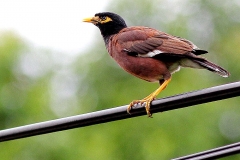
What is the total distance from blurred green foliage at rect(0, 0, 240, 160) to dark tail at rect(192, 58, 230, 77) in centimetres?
856

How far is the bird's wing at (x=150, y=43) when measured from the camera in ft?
18.2

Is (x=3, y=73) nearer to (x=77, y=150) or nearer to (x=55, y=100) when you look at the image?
(x=55, y=100)

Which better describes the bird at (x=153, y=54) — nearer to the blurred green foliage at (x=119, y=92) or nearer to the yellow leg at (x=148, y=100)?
the yellow leg at (x=148, y=100)

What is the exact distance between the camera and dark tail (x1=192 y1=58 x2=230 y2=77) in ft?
16.6

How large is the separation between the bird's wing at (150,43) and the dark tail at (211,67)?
0.19 meters

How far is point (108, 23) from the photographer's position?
21.7ft

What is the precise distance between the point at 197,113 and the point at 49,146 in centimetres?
402

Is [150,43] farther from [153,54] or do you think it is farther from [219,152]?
[219,152]

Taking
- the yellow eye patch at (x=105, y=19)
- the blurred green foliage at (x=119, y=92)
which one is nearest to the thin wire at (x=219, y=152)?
the yellow eye patch at (x=105, y=19)

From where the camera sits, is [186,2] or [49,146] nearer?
[49,146]

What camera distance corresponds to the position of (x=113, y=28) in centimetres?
658

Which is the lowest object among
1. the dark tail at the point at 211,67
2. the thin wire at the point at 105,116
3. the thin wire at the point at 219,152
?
the thin wire at the point at 219,152

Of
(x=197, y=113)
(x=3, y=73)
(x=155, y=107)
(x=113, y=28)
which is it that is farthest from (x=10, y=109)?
(x=155, y=107)

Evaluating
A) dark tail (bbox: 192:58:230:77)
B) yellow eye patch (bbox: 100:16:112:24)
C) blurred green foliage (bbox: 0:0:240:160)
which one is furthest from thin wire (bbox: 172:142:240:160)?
blurred green foliage (bbox: 0:0:240:160)
